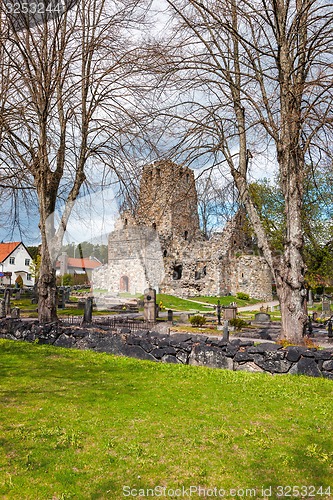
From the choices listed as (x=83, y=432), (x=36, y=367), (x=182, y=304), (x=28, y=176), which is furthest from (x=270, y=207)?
(x=83, y=432)

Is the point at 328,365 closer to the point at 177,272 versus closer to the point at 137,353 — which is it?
the point at 137,353

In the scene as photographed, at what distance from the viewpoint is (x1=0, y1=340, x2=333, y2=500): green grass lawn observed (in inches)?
153

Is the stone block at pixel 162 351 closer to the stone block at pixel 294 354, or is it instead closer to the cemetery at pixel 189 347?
the cemetery at pixel 189 347

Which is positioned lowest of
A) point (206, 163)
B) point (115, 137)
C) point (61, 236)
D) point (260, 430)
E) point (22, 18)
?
point (260, 430)

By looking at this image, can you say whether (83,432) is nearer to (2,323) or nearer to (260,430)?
(260,430)

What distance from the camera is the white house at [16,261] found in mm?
59938

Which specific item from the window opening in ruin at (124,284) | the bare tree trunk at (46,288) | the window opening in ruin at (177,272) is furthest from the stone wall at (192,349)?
the window opening in ruin at (177,272)

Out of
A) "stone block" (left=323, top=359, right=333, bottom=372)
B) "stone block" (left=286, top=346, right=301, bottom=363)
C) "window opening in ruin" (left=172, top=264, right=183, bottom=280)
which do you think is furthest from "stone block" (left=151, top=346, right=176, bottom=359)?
"window opening in ruin" (left=172, top=264, right=183, bottom=280)

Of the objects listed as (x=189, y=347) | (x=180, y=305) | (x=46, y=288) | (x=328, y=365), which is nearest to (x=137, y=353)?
(x=189, y=347)

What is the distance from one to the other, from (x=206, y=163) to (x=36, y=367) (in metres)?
6.74

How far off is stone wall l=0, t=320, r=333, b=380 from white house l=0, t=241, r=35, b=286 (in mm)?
50525

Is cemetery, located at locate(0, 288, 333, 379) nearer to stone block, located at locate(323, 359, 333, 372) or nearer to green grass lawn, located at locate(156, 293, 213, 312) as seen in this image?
stone block, located at locate(323, 359, 333, 372)

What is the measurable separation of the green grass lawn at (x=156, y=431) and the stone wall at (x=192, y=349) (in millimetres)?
458

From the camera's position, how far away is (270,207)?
115 feet
